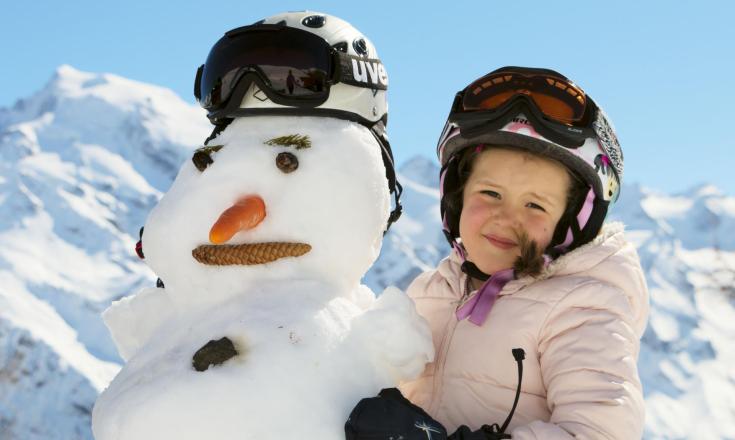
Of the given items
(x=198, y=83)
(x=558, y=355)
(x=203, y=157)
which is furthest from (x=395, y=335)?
(x=198, y=83)

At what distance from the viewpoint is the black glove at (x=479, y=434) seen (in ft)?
7.60

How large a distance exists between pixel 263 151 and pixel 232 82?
0.31 m

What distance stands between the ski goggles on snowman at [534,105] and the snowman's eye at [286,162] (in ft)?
2.54

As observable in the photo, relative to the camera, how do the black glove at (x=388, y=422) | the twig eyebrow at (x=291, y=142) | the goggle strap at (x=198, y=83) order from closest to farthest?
the black glove at (x=388, y=422) < the twig eyebrow at (x=291, y=142) < the goggle strap at (x=198, y=83)

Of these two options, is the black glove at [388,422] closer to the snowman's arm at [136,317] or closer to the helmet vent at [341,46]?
the snowman's arm at [136,317]

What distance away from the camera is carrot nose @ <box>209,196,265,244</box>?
7.69ft

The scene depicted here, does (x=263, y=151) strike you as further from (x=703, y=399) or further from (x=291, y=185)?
(x=703, y=399)

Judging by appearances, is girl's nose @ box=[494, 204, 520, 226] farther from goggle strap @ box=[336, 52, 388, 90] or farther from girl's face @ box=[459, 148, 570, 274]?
goggle strap @ box=[336, 52, 388, 90]

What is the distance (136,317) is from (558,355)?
1456 mm

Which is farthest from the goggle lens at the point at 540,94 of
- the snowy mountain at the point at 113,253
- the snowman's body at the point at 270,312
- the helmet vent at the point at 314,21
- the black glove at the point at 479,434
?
the snowy mountain at the point at 113,253

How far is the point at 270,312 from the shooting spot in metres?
2.36

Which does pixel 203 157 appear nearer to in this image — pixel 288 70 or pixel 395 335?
pixel 288 70

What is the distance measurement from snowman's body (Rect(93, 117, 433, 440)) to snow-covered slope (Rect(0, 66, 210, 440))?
8887 centimetres

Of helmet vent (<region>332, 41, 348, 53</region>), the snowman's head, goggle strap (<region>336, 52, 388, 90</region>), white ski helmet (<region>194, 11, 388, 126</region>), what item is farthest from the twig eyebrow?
helmet vent (<region>332, 41, 348, 53</region>)
